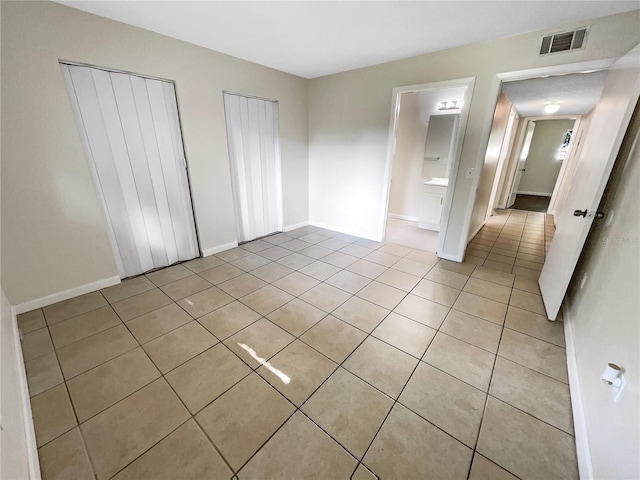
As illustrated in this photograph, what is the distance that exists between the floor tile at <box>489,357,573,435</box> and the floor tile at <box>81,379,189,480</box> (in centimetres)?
190

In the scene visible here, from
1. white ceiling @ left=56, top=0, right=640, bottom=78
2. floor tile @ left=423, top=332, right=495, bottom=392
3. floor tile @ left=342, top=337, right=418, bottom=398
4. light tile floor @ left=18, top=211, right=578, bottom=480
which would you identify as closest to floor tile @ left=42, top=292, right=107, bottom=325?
light tile floor @ left=18, top=211, right=578, bottom=480

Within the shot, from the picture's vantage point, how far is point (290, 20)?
2.27 meters

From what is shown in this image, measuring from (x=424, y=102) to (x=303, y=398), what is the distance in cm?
497

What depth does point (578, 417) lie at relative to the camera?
1.36 meters

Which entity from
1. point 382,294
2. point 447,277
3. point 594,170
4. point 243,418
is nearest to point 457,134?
point 594,170

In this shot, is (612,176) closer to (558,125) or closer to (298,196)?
(298,196)

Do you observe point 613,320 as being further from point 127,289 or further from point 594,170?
point 127,289

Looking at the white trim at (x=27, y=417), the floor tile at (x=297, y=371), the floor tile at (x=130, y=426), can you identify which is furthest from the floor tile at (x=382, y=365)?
the white trim at (x=27, y=417)

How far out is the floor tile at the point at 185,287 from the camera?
101 inches

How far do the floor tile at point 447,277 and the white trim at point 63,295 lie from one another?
3475 mm

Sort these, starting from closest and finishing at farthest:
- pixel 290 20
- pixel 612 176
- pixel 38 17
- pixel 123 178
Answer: pixel 38 17 < pixel 612 176 < pixel 290 20 < pixel 123 178

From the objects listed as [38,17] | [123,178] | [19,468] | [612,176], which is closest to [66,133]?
[123,178]

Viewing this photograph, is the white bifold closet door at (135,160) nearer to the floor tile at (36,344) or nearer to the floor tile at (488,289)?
the floor tile at (36,344)

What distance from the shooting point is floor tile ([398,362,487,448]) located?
1352mm
